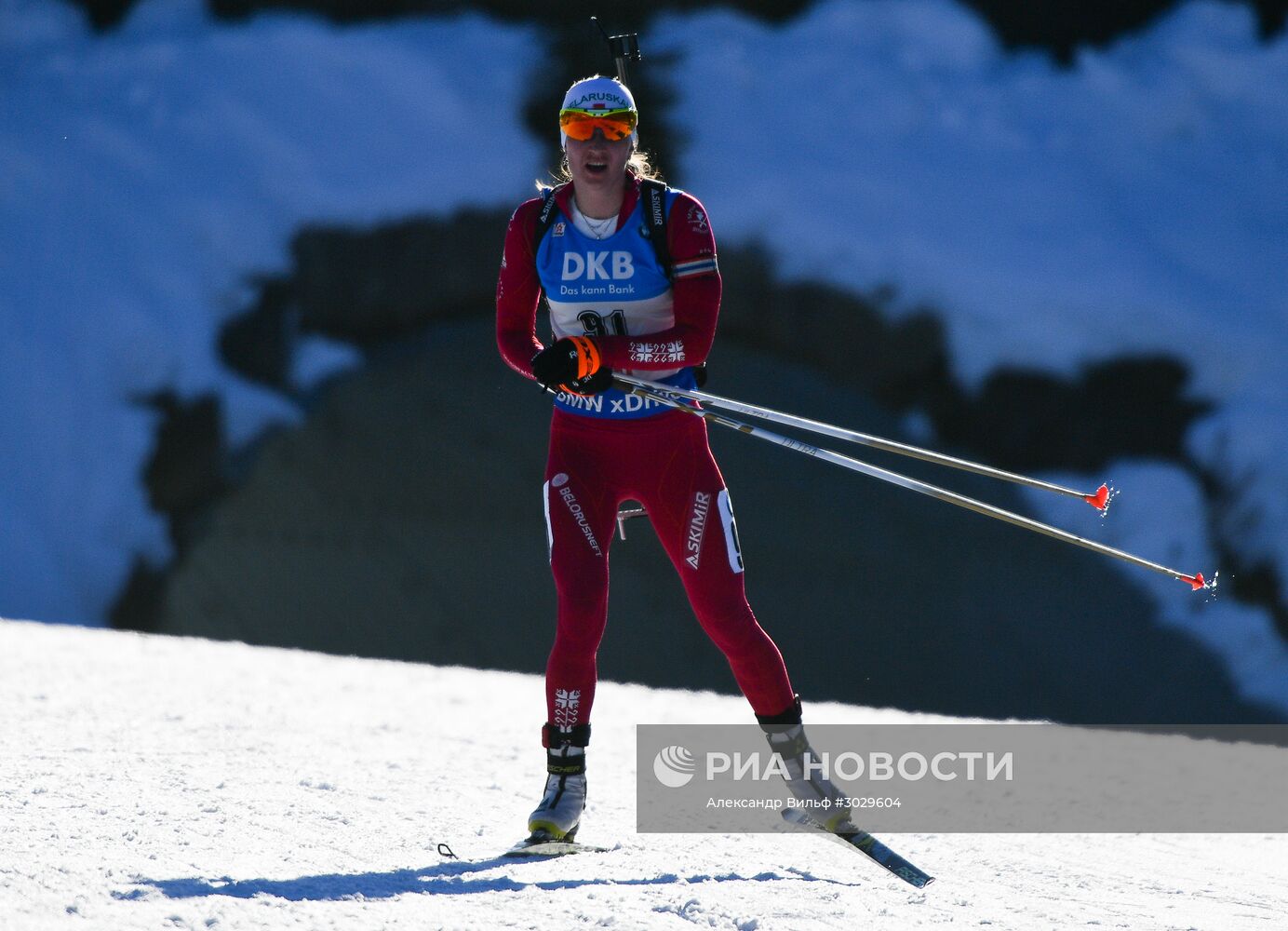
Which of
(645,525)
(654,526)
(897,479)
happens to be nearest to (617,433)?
(654,526)

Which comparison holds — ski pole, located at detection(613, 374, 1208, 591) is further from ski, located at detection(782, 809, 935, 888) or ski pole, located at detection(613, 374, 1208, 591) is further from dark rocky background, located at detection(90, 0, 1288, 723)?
dark rocky background, located at detection(90, 0, 1288, 723)

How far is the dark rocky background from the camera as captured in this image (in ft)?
30.9

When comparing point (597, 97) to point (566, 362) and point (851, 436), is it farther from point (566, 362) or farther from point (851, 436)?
point (851, 436)

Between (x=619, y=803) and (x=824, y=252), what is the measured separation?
7.30 metres

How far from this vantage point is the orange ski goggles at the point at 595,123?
3391mm

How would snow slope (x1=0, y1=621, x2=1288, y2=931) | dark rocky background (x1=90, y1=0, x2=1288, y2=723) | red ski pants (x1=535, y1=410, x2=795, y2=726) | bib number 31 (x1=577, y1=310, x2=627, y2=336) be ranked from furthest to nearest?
dark rocky background (x1=90, y1=0, x2=1288, y2=723), bib number 31 (x1=577, y1=310, x2=627, y2=336), red ski pants (x1=535, y1=410, x2=795, y2=726), snow slope (x1=0, y1=621, x2=1288, y2=931)

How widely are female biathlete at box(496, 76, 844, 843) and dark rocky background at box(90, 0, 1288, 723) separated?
6153 millimetres

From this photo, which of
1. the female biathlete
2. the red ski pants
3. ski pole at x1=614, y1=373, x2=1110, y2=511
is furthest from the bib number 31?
the red ski pants

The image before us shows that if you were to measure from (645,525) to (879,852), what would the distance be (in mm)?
6632

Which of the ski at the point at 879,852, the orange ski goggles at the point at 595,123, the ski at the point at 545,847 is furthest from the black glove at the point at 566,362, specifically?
the ski at the point at 879,852

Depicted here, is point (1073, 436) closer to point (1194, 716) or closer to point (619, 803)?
point (1194, 716)

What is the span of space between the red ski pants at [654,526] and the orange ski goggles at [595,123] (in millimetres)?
734

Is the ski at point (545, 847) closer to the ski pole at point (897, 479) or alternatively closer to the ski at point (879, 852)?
the ski at point (879, 852)

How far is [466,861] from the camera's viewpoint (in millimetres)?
3193
